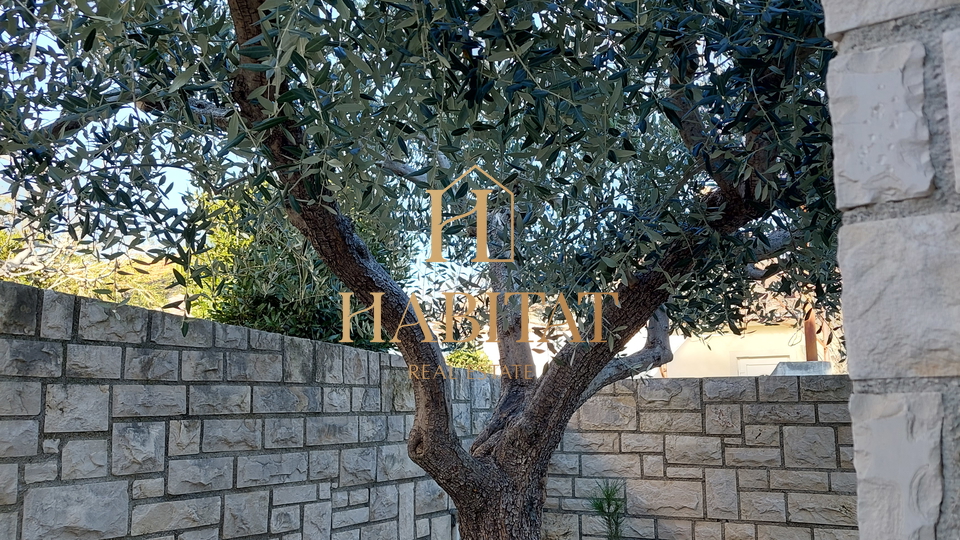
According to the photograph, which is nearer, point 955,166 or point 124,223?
point 955,166

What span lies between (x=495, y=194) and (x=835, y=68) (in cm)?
241

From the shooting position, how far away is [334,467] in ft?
12.6

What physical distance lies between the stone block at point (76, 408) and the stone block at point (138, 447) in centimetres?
8

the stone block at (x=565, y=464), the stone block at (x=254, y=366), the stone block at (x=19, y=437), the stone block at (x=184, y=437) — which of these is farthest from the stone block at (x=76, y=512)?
the stone block at (x=565, y=464)

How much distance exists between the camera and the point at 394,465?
170 inches

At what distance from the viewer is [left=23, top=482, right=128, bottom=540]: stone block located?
2455 mm

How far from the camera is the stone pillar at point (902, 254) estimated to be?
2.51ft

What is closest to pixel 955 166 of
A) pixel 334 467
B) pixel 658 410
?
pixel 334 467

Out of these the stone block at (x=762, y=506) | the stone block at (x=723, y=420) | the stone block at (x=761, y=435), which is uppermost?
the stone block at (x=723, y=420)

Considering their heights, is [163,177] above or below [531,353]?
above

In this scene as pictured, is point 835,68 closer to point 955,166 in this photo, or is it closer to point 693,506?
point 955,166

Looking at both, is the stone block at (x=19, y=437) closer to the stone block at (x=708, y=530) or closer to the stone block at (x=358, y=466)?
the stone block at (x=358, y=466)

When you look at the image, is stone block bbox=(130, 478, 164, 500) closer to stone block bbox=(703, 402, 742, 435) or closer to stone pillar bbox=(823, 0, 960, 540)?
stone pillar bbox=(823, 0, 960, 540)

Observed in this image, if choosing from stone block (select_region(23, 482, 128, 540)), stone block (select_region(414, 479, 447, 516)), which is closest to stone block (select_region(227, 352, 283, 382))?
stone block (select_region(23, 482, 128, 540))
